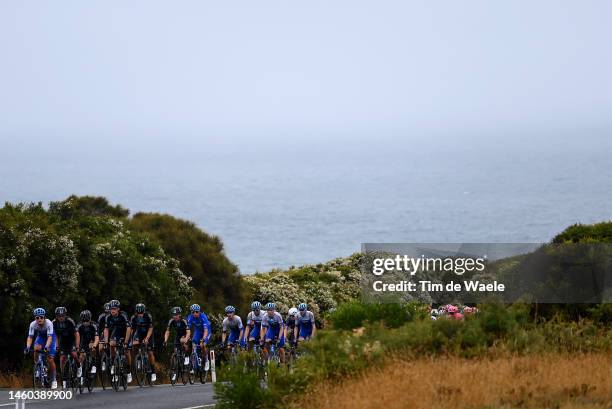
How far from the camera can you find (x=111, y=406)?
70.4 ft

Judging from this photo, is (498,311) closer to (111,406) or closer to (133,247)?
(111,406)

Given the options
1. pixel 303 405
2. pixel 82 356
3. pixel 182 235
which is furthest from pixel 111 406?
pixel 182 235

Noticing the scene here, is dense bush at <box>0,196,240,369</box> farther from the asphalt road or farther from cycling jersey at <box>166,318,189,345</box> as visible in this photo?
the asphalt road

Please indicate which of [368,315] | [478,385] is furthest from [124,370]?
[478,385]

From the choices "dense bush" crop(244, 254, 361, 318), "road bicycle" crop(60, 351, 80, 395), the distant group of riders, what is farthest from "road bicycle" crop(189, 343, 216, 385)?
"dense bush" crop(244, 254, 361, 318)

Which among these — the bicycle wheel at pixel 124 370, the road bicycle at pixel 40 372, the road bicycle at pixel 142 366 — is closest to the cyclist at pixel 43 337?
the road bicycle at pixel 40 372

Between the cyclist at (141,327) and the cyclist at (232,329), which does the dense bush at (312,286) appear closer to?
the cyclist at (232,329)

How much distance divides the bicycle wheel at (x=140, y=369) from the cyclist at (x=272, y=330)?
299cm

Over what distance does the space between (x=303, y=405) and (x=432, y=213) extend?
558ft

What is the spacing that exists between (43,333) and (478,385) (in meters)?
11.3

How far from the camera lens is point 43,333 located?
23938 millimetres

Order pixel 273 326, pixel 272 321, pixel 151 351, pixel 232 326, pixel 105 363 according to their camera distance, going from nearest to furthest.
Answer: pixel 105 363, pixel 151 351, pixel 272 321, pixel 273 326, pixel 232 326

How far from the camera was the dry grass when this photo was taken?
594 inches

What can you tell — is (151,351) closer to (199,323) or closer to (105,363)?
(105,363)
